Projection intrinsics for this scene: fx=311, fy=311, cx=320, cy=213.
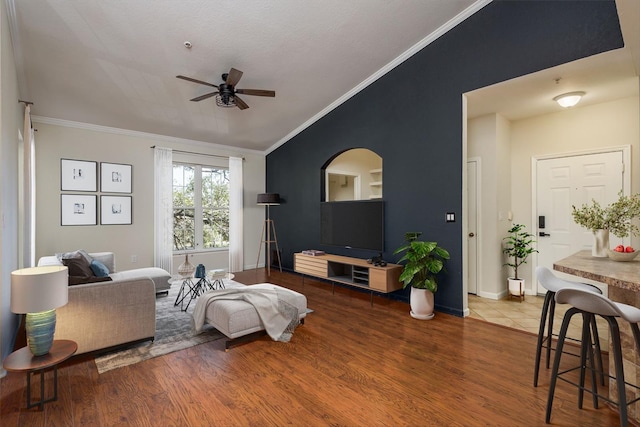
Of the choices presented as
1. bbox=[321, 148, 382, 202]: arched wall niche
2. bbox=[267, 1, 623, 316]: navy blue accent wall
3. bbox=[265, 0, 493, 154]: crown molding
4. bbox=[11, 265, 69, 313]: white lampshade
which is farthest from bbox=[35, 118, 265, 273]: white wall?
bbox=[11, 265, 69, 313]: white lampshade

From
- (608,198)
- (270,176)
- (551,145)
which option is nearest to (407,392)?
(608,198)

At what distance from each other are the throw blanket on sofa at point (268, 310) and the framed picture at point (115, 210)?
3.07m

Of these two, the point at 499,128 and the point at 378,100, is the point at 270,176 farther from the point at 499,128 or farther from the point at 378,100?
the point at 499,128

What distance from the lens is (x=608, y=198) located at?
12.6ft

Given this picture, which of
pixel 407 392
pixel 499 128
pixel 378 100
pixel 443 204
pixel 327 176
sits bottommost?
pixel 407 392

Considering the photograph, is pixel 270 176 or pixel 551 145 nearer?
pixel 551 145

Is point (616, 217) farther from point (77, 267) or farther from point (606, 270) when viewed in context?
point (77, 267)

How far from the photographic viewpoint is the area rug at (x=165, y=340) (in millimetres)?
2582


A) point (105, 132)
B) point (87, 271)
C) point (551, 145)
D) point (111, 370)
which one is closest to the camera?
point (111, 370)

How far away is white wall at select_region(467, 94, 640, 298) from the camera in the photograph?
13.1ft

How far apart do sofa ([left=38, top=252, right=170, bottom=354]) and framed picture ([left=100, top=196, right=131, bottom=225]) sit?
9.40 ft

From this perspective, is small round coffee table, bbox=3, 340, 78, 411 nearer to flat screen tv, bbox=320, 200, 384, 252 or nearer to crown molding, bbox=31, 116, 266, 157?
flat screen tv, bbox=320, 200, 384, 252

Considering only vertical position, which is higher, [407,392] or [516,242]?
[516,242]

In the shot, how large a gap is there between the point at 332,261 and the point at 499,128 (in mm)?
3058
